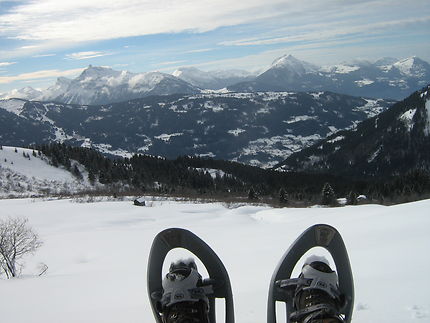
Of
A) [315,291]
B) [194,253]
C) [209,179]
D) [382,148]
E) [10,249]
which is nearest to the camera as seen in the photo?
[315,291]

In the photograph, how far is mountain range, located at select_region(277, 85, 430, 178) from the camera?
135750 millimetres

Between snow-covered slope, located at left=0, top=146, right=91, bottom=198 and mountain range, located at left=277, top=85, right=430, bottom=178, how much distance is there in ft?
336

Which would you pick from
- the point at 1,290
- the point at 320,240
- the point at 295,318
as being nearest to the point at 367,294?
the point at 320,240

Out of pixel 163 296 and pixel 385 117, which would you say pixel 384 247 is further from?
pixel 385 117

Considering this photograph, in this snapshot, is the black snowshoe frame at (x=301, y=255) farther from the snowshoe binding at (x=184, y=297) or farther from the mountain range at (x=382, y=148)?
the mountain range at (x=382, y=148)

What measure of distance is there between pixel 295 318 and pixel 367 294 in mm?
987

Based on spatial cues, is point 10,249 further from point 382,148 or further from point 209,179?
point 382,148

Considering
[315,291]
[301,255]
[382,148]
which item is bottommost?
[382,148]

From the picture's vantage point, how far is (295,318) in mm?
3113

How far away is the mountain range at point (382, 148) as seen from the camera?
136m

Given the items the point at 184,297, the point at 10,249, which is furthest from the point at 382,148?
the point at 184,297

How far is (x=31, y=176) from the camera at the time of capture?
266 feet

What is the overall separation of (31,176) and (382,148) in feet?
438

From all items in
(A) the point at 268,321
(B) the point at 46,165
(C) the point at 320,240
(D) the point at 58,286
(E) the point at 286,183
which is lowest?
(E) the point at 286,183
